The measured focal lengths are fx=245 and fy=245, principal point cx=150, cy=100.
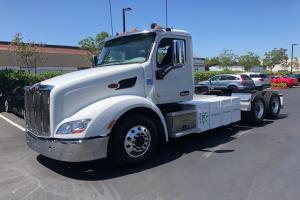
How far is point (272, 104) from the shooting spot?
8930 millimetres

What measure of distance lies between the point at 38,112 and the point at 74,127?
0.88 meters

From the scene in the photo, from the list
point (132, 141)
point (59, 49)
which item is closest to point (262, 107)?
point (132, 141)

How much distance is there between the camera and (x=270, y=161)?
15.4 feet

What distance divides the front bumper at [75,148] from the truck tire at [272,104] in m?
6.73

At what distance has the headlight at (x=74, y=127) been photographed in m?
3.83

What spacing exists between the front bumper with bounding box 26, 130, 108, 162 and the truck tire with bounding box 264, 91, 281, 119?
22.1 feet

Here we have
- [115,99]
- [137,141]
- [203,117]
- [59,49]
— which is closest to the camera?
[115,99]

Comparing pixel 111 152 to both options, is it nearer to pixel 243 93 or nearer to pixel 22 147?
pixel 22 147

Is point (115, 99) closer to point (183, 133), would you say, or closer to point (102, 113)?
point (102, 113)

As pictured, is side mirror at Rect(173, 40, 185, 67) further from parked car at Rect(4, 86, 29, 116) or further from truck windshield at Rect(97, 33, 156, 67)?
parked car at Rect(4, 86, 29, 116)

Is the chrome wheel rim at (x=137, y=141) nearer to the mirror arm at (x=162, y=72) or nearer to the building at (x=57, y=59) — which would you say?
the mirror arm at (x=162, y=72)

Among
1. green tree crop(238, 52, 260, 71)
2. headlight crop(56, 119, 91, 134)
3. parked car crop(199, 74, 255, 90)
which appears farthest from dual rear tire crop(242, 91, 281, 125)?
green tree crop(238, 52, 260, 71)

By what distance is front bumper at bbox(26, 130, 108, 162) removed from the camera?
3.80 meters

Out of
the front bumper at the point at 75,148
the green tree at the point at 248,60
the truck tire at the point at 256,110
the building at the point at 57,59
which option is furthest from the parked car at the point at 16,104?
the green tree at the point at 248,60
